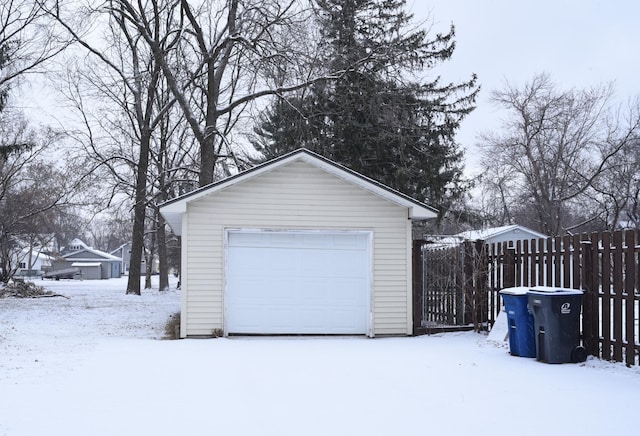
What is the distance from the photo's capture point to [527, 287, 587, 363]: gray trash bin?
8.28 metres

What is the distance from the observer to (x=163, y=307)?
19938mm

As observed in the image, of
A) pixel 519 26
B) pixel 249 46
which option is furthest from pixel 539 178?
pixel 249 46

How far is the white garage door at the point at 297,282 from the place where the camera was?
39.1 ft

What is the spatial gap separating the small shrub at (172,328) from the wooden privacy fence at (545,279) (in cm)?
473

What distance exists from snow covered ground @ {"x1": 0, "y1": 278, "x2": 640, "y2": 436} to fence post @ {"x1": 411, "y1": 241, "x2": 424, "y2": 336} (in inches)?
47.8

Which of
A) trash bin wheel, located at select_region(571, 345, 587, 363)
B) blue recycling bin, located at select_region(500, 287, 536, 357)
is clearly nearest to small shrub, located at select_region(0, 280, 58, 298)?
blue recycling bin, located at select_region(500, 287, 536, 357)

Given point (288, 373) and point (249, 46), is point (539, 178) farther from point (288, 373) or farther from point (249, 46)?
point (288, 373)

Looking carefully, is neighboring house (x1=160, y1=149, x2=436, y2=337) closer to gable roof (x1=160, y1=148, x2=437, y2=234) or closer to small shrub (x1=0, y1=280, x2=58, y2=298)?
gable roof (x1=160, y1=148, x2=437, y2=234)

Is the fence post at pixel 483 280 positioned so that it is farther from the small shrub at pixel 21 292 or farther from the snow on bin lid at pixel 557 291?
Answer: the small shrub at pixel 21 292

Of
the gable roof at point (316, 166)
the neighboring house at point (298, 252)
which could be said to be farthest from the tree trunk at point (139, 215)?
the neighboring house at point (298, 252)

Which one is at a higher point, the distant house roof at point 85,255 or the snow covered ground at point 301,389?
the distant house roof at point 85,255

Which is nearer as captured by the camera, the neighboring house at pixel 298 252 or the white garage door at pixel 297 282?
the neighboring house at pixel 298 252

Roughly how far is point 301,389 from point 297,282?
5.26m

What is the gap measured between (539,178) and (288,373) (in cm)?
2987
